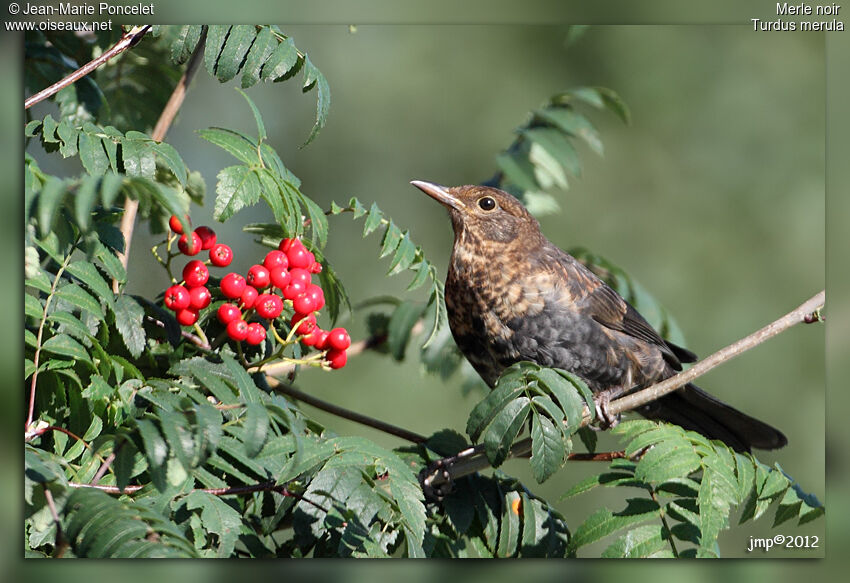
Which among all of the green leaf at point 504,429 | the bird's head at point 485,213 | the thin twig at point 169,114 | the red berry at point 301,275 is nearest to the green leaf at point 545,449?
the green leaf at point 504,429

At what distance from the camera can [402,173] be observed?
7152 millimetres

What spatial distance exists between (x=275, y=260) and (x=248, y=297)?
135 millimetres

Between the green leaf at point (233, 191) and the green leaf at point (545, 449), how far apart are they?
3.00ft

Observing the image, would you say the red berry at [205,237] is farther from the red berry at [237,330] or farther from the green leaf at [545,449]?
the green leaf at [545,449]

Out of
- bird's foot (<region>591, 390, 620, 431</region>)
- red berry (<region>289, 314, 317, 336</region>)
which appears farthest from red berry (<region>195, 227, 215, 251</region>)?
bird's foot (<region>591, 390, 620, 431</region>)

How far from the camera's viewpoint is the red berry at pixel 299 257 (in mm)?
2637

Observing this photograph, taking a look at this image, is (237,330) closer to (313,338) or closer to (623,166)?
(313,338)

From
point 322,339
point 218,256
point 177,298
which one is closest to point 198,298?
point 177,298

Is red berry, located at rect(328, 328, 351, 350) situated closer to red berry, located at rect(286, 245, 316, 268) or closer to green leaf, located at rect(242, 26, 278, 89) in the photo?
red berry, located at rect(286, 245, 316, 268)

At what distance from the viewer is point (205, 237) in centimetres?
258

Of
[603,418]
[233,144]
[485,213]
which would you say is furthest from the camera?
[485,213]

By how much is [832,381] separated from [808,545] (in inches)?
17.3

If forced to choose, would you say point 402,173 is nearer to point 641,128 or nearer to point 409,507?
point 641,128

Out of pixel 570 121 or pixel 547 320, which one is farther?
pixel 570 121
